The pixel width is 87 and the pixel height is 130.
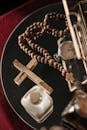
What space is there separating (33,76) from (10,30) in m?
0.17

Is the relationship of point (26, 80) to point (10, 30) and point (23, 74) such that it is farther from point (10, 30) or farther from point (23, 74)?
point (10, 30)

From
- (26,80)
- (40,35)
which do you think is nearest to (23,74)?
(26,80)

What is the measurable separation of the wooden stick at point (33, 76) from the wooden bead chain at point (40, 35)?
4 cm

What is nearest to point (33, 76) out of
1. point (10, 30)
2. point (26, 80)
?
point (26, 80)

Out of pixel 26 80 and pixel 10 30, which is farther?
pixel 10 30

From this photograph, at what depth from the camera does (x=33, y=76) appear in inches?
36.6

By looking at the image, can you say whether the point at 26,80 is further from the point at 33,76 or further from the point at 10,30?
the point at 10,30

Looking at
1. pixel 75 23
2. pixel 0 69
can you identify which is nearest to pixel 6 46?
pixel 0 69

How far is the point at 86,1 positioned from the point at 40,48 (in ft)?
0.53

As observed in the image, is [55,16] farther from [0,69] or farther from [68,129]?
[68,129]

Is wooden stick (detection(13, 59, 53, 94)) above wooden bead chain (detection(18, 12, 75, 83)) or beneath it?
beneath

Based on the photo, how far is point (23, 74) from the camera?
94cm

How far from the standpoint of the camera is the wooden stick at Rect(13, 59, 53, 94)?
0.92 m

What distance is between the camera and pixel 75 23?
3.12 ft
